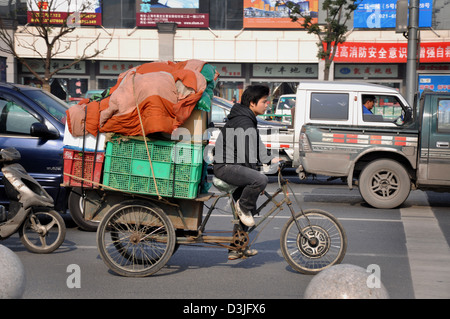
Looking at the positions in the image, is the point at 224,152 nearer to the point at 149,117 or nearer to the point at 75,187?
the point at 149,117

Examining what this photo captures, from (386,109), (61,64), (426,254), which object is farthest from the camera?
(61,64)

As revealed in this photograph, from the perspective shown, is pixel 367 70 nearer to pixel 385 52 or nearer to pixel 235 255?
pixel 385 52

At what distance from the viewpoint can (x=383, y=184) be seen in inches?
435

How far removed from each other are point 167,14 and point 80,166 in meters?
30.6

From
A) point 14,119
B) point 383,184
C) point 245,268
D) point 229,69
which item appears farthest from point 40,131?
point 229,69

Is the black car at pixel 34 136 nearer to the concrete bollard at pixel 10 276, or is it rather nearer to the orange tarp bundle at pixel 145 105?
the orange tarp bundle at pixel 145 105

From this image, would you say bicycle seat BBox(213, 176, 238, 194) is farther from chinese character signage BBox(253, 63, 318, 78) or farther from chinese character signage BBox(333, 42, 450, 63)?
chinese character signage BBox(253, 63, 318, 78)

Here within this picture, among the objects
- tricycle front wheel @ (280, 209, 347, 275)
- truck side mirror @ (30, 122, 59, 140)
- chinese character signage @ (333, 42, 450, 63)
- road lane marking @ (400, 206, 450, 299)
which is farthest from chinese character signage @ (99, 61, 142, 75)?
tricycle front wheel @ (280, 209, 347, 275)

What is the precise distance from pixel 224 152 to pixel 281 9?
99.0 ft

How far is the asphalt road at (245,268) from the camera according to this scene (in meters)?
5.72

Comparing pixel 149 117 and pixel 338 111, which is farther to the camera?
pixel 338 111

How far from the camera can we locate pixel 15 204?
23.6 ft

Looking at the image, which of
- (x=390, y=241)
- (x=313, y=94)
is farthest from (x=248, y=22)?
(x=390, y=241)
